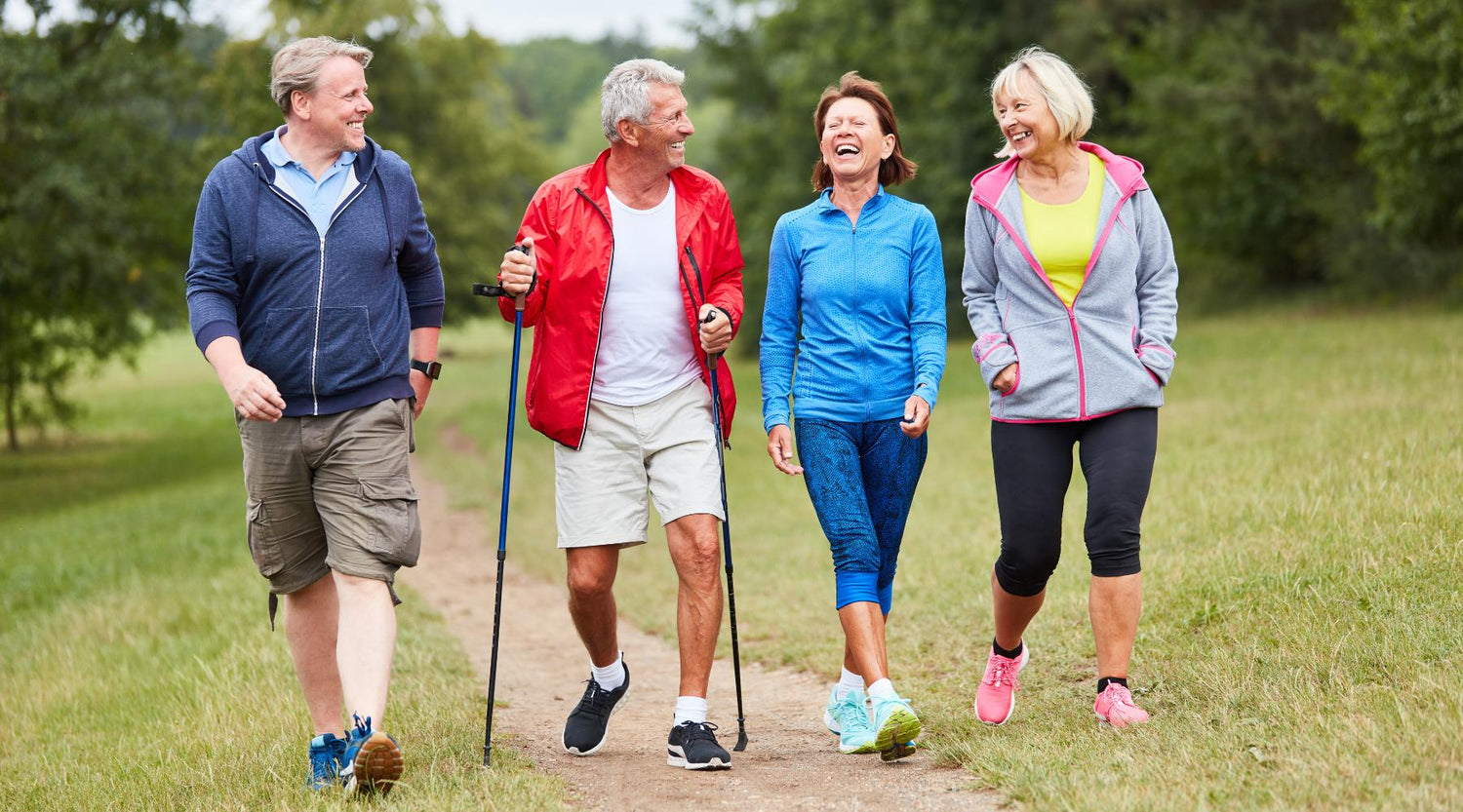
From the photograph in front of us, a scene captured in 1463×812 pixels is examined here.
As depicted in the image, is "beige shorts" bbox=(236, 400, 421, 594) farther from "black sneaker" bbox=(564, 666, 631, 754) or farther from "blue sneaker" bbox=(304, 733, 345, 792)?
"black sneaker" bbox=(564, 666, 631, 754)

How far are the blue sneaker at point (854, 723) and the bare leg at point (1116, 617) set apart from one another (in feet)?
2.81

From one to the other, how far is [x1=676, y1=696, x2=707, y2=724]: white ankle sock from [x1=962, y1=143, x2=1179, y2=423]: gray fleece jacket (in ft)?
4.98

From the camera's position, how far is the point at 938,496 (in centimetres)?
1259

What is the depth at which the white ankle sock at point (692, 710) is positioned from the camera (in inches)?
203

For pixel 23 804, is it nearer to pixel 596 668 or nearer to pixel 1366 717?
pixel 596 668

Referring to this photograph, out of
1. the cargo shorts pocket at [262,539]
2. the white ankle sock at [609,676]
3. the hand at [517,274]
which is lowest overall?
the white ankle sock at [609,676]

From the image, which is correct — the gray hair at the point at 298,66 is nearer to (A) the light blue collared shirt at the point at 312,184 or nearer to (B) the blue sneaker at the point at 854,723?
(A) the light blue collared shirt at the point at 312,184

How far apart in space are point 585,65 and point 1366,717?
152613 millimetres

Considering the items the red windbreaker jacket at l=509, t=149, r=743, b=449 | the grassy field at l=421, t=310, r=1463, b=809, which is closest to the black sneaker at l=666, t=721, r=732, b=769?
the grassy field at l=421, t=310, r=1463, b=809

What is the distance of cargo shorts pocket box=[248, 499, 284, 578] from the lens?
4.80 m

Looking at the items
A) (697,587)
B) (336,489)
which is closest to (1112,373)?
(697,587)

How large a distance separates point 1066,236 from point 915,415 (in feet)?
2.74

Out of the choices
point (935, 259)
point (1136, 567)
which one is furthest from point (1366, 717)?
point (935, 259)

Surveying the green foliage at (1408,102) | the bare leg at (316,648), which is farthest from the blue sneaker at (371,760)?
the green foliage at (1408,102)
